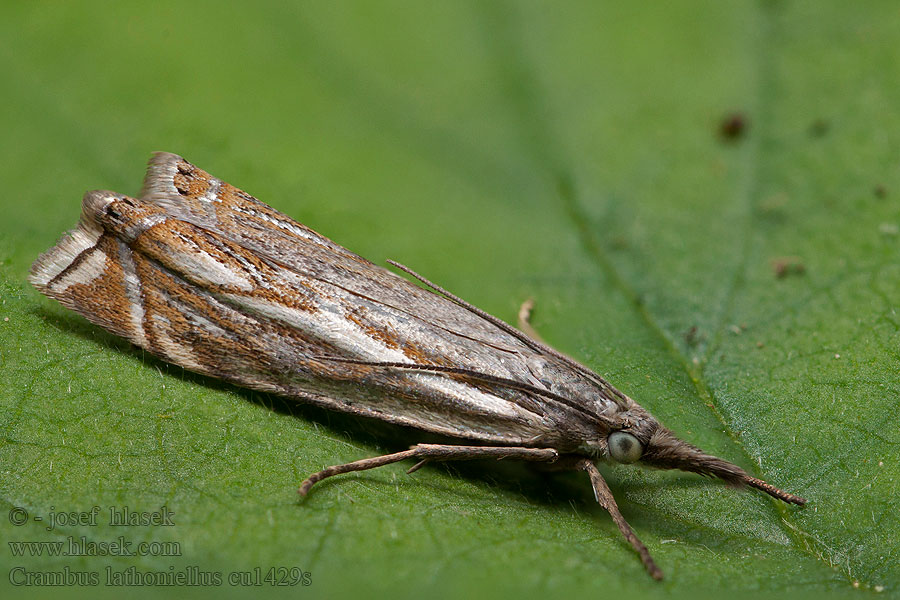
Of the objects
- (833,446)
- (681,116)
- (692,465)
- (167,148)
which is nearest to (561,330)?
(692,465)

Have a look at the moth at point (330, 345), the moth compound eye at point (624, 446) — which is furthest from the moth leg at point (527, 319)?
the moth compound eye at point (624, 446)

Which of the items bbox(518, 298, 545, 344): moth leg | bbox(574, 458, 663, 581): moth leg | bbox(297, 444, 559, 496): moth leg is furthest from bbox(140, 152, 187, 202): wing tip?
bbox(574, 458, 663, 581): moth leg

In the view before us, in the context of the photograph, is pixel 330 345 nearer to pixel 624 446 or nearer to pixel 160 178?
pixel 160 178

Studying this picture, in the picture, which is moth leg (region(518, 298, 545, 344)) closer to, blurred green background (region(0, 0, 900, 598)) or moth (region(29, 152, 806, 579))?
blurred green background (region(0, 0, 900, 598))

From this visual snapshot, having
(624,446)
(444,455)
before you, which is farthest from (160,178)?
(624,446)

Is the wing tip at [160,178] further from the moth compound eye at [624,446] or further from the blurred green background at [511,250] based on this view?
the moth compound eye at [624,446]
